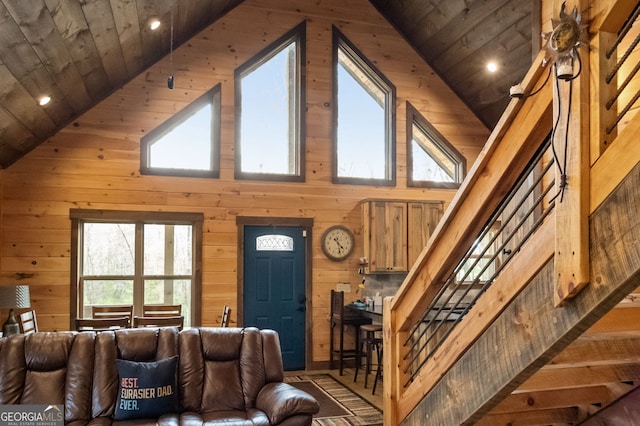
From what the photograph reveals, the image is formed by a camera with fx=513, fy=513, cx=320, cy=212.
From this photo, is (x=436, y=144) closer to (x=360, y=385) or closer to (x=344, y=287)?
(x=344, y=287)

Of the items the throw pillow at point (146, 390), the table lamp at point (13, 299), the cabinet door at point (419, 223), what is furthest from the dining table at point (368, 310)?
the table lamp at point (13, 299)

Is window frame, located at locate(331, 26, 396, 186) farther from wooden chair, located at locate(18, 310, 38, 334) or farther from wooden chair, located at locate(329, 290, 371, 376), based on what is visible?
wooden chair, located at locate(18, 310, 38, 334)

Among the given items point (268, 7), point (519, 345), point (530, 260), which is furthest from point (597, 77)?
point (268, 7)

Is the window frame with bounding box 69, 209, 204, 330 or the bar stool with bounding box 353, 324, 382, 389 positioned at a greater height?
the window frame with bounding box 69, 209, 204, 330

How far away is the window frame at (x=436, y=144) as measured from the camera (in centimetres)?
742

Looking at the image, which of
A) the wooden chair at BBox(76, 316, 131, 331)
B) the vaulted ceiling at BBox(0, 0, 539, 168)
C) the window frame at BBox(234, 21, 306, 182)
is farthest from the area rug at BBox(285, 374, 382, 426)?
the vaulted ceiling at BBox(0, 0, 539, 168)

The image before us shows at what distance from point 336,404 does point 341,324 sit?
56.3 inches

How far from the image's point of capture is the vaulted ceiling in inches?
158

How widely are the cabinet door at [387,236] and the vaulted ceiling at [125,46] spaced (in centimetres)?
222

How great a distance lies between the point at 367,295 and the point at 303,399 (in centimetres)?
378

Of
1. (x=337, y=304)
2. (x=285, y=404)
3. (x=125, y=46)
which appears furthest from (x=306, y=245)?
(x=285, y=404)

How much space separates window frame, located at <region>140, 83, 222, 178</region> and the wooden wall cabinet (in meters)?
2.11

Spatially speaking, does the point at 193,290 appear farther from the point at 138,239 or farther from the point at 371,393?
the point at 371,393

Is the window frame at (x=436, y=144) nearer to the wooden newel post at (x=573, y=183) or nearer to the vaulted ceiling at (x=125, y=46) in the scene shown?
the vaulted ceiling at (x=125, y=46)
